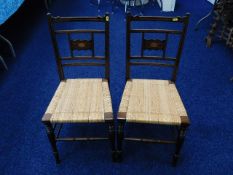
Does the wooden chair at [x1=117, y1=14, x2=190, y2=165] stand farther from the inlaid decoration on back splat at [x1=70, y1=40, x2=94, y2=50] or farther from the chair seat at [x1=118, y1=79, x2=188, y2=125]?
the inlaid decoration on back splat at [x1=70, y1=40, x2=94, y2=50]

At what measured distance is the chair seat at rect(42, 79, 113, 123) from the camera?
1.28 metres

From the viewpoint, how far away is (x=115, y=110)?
1933mm

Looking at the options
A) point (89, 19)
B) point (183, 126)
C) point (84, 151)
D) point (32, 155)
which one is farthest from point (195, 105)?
point (32, 155)

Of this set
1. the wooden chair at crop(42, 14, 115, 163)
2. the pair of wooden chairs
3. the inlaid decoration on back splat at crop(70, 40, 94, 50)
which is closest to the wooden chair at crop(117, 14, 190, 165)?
the pair of wooden chairs

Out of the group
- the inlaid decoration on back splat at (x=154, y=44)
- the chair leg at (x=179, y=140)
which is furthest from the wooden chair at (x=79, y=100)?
the chair leg at (x=179, y=140)

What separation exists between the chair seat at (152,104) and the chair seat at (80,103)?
116 millimetres

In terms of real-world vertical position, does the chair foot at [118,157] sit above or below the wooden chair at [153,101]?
below

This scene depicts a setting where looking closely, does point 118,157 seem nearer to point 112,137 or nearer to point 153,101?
point 112,137

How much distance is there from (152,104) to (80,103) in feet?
1.42

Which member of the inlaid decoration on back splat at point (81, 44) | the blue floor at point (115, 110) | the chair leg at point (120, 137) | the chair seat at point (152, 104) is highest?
the inlaid decoration on back splat at point (81, 44)

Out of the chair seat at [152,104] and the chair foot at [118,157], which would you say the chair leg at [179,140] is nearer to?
the chair seat at [152,104]

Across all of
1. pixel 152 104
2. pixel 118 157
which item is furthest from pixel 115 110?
pixel 152 104

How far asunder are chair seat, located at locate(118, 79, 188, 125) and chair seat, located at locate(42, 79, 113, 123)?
4.6 inches

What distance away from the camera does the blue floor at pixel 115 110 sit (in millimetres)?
1535
